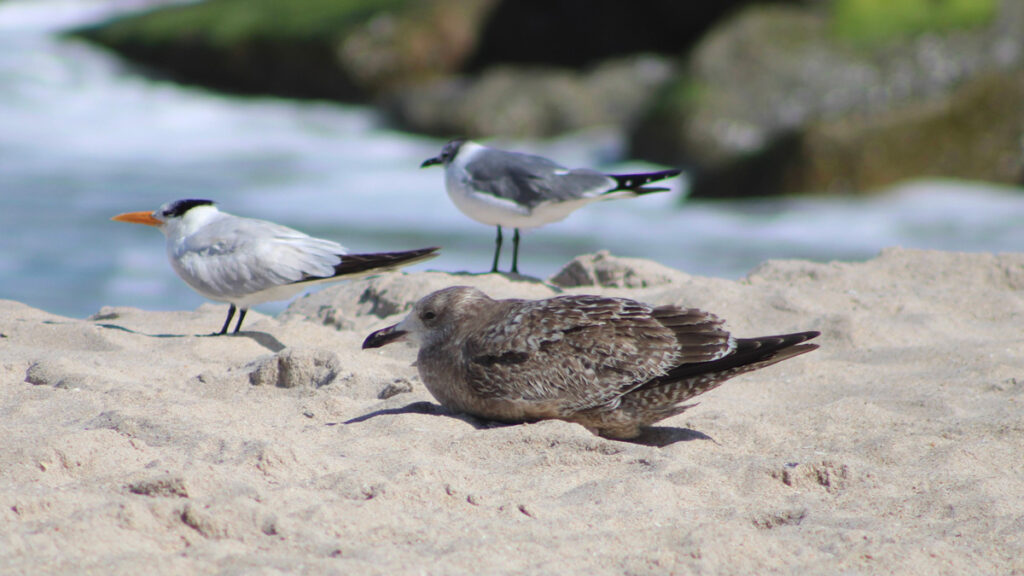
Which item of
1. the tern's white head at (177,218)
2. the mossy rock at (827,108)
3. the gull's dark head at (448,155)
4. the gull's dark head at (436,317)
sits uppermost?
the mossy rock at (827,108)

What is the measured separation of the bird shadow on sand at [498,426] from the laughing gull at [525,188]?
3.10 m

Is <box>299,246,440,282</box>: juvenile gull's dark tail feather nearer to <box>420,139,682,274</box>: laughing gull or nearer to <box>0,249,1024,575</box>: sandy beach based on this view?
<box>0,249,1024,575</box>: sandy beach

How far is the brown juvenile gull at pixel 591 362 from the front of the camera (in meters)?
3.99

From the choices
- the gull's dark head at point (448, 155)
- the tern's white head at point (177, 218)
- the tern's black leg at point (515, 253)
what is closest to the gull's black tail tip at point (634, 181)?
the tern's black leg at point (515, 253)

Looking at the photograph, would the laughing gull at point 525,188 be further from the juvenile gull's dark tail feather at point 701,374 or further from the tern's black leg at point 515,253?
the juvenile gull's dark tail feather at point 701,374

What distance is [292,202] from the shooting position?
1514cm

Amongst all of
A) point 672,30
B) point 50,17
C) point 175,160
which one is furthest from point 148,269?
point 50,17

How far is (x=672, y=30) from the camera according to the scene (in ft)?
65.3

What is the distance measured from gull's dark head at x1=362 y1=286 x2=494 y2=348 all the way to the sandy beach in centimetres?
27

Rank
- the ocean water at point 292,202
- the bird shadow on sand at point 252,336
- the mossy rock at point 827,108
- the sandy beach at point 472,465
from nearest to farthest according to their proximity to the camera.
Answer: the sandy beach at point 472,465
the bird shadow on sand at point 252,336
the ocean water at point 292,202
the mossy rock at point 827,108

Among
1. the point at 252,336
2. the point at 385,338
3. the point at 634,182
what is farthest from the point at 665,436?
the point at 634,182

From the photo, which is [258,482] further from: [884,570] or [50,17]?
[50,17]

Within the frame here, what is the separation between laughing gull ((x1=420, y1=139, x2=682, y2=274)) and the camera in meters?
7.25

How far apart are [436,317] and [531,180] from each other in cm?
322
